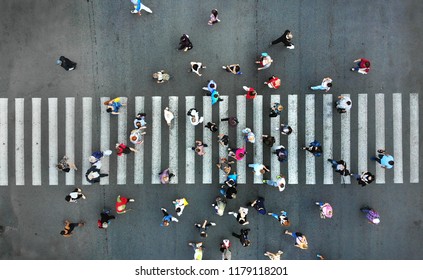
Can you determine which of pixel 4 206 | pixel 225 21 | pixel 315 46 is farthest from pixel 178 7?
pixel 4 206

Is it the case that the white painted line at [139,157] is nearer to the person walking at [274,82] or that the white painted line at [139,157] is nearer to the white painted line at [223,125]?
the white painted line at [223,125]

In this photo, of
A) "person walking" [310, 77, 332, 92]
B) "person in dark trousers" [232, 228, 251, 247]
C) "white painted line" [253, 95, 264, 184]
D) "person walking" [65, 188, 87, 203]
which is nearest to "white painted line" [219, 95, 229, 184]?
"white painted line" [253, 95, 264, 184]

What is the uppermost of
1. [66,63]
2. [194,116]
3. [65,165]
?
[66,63]

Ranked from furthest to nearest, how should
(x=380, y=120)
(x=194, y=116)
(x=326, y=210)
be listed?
(x=380, y=120) < (x=326, y=210) < (x=194, y=116)

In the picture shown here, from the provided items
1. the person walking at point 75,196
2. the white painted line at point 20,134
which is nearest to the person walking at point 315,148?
the person walking at point 75,196

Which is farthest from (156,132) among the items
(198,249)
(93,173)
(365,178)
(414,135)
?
(414,135)

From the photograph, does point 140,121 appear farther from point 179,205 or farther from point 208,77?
point 179,205

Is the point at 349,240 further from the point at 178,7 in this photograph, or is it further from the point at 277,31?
the point at 178,7
